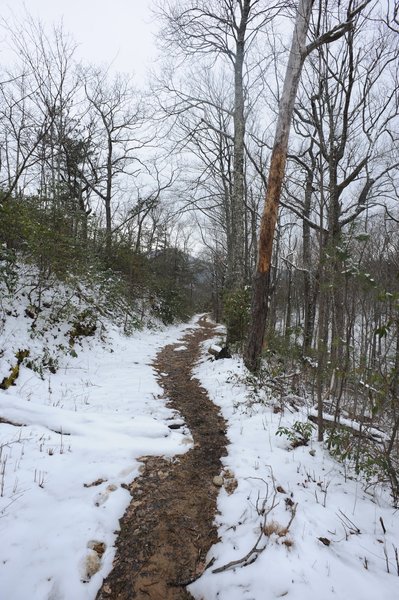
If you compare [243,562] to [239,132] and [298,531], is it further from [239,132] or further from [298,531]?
[239,132]

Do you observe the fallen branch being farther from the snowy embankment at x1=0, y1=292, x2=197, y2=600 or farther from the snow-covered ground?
the snowy embankment at x1=0, y1=292, x2=197, y2=600

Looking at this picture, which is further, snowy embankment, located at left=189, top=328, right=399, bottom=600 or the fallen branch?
the fallen branch

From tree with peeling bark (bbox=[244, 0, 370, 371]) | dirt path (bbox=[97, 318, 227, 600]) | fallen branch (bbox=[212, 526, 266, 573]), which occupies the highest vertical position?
tree with peeling bark (bbox=[244, 0, 370, 371])

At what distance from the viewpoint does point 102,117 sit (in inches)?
614

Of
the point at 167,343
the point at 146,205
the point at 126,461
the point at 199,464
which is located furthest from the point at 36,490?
the point at 146,205

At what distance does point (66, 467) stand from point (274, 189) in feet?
18.1

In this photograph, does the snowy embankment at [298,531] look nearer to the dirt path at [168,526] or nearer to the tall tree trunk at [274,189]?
the dirt path at [168,526]

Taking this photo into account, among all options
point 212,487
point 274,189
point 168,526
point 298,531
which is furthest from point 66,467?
point 274,189

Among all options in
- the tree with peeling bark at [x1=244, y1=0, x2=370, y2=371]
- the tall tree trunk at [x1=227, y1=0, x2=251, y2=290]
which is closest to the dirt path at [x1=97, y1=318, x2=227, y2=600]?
the tree with peeling bark at [x1=244, y1=0, x2=370, y2=371]

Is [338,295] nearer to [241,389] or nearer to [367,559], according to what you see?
[241,389]

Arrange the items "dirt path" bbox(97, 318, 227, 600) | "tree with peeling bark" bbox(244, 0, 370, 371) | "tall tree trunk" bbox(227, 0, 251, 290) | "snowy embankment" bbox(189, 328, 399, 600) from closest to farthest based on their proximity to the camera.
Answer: "snowy embankment" bbox(189, 328, 399, 600) < "dirt path" bbox(97, 318, 227, 600) < "tree with peeling bark" bbox(244, 0, 370, 371) < "tall tree trunk" bbox(227, 0, 251, 290)

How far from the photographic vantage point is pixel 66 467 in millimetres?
2697

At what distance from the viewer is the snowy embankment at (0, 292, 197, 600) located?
180cm

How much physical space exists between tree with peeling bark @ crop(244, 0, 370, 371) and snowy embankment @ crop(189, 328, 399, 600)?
2732 millimetres
